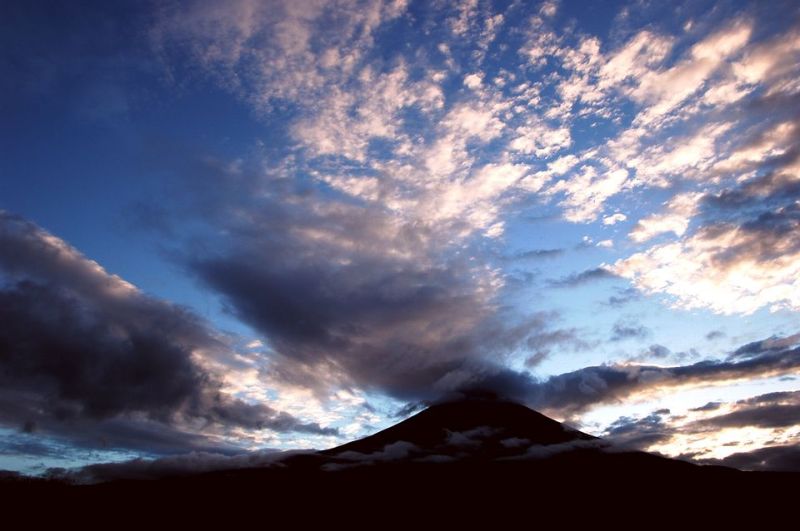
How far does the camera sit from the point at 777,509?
625 ft

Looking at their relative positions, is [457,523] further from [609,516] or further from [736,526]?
[736,526]

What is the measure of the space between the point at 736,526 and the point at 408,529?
11129 cm

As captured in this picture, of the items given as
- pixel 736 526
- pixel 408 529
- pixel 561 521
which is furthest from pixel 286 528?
pixel 736 526

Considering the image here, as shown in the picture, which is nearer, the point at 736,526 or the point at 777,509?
the point at 736,526

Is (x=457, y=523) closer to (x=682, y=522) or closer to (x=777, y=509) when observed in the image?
(x=682, y=522)

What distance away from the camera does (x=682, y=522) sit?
18100 centimetres

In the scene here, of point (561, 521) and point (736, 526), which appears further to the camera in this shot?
point (561, 521)

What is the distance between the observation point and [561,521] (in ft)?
624

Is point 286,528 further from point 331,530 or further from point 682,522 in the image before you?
point 682,522

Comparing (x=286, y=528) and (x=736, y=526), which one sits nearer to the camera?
(x=736, y=526)

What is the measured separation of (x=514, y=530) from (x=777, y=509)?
98.4m

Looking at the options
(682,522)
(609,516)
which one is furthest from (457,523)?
(682,522)

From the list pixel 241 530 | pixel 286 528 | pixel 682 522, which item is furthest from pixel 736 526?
pixel 241 530

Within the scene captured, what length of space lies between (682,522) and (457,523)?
258 feet
